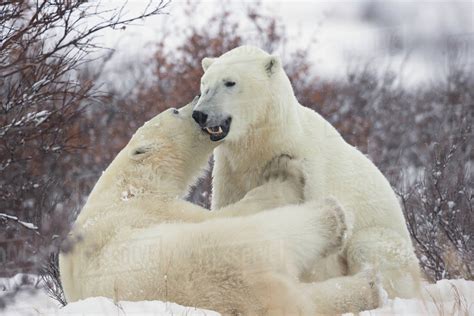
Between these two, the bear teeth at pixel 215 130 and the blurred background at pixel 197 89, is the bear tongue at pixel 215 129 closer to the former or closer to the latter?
the bear teeth at pixel 215 130

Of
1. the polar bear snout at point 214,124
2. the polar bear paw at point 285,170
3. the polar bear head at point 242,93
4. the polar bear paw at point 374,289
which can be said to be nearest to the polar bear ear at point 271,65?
the polar bear head at point 242,93

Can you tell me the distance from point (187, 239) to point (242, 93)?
119 cm

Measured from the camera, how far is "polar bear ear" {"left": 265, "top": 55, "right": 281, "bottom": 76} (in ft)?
15.9

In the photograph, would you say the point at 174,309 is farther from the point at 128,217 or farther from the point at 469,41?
the point at 469,41

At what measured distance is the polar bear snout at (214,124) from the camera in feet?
14.9

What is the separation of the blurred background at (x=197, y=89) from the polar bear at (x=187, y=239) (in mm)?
311

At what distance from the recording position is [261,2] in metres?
13.7

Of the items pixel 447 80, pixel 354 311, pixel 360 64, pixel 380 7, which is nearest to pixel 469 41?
pixel 380 7

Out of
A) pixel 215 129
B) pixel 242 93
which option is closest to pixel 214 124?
pixel 215 129

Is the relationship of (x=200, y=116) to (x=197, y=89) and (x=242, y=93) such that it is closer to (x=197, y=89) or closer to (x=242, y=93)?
(x=242, y=93)

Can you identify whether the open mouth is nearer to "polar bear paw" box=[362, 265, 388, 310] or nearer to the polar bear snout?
the polar bear snout

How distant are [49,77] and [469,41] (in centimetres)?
354

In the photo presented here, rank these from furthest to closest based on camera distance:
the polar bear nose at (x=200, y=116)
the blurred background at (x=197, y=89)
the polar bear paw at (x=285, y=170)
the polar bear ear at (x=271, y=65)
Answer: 1. the blurred background at (x=197, y=89)
2. the polar bear ear at (x=271, y=65)
3. the polar bear paw at (x=285, y=170)
4. the polar bear nose at (x=200, y=116)

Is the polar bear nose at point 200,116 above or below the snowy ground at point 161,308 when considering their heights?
above
